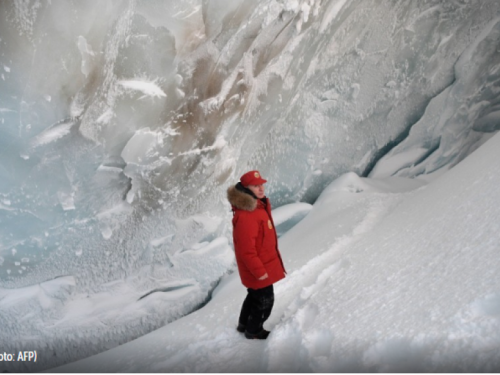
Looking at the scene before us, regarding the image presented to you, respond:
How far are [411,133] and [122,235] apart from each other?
9.59ft

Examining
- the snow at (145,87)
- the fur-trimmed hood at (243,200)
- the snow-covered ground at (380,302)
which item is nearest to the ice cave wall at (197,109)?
the snow at (145,87)

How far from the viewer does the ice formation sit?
9.04 feet

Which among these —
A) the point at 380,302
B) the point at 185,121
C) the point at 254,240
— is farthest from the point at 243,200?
the point at 185,121

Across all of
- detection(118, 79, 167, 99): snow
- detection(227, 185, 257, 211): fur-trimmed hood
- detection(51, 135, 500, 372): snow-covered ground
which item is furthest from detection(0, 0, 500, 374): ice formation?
detection(227, 185, 257, 211): fur-trimmed hood

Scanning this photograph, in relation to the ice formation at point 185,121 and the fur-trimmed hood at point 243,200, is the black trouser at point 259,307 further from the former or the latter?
the ice formation at point 185,121

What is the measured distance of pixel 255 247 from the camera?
2039 millimetres

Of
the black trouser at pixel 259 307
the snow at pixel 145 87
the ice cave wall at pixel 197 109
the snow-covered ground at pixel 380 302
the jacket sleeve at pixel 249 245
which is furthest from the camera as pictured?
the snow at pixel 145 87

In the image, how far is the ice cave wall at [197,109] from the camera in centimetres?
274

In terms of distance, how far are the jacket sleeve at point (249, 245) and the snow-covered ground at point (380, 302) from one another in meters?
0.32

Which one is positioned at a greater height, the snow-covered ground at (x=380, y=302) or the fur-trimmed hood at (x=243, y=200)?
the fur-trimmed hood at (x=243, y=200)

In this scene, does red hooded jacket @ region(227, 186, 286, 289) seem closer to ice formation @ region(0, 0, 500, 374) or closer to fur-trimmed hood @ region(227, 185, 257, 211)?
fur-trimmed hood @ region(227, 185, 257, 211)

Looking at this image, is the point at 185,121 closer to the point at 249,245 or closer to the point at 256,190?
the point at 256,190

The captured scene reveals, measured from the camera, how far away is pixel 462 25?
Result: 408 cm

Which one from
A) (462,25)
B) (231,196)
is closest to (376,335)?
(231,196)
